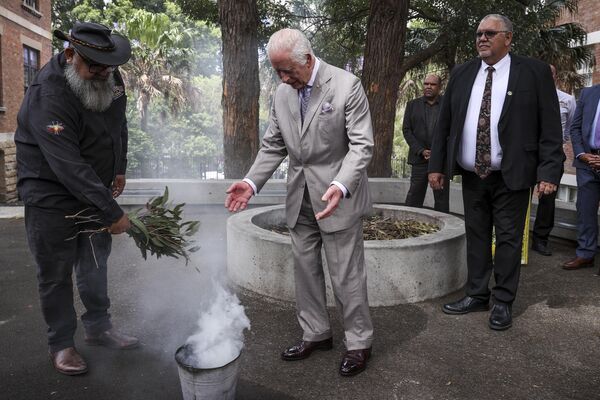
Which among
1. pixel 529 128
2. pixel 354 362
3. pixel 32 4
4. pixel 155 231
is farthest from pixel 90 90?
pixel 32 4

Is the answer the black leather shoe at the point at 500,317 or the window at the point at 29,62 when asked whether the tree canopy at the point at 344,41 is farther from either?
the black leather shoe at the point at 500,317

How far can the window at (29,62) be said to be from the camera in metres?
15.6

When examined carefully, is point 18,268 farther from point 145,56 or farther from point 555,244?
point 145,56

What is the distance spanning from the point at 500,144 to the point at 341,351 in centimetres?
198

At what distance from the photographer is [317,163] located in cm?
326

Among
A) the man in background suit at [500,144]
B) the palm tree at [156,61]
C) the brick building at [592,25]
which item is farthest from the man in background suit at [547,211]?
the palm tree at [156,61]

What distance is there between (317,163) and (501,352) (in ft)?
6.31

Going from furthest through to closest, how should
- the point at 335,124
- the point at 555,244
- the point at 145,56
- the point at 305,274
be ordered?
the point at 145,56 < the point at 555,244 < the point at 305,274 < the point at 335,124

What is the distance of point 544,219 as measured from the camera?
656cm

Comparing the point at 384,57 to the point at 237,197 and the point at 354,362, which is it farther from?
the point at 354,362

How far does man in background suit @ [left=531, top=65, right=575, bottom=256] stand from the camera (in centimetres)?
645

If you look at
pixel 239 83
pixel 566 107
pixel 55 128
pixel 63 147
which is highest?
pixel 239 83

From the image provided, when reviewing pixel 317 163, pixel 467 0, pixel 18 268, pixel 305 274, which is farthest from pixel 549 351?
pixel 467 0

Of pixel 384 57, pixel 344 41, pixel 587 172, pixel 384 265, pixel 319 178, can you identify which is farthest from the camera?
pixel 344 41
